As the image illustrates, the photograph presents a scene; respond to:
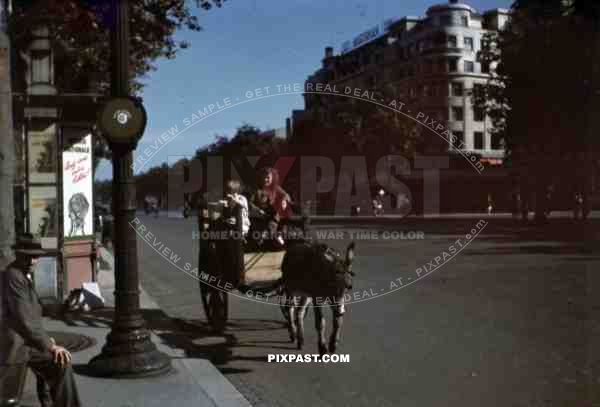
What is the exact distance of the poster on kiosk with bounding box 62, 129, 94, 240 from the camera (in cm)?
1129

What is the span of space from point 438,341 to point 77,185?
7063 millimetres

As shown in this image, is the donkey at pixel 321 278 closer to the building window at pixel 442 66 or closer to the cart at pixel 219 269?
the cart at pixel 219 269

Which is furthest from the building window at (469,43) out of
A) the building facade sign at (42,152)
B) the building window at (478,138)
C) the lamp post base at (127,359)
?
the lamp post base at (127,359)

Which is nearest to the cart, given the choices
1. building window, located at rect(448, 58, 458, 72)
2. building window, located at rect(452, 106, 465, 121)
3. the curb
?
the curb

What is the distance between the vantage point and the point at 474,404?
17.4 ft

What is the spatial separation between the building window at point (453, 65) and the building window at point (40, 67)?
58.2 meters

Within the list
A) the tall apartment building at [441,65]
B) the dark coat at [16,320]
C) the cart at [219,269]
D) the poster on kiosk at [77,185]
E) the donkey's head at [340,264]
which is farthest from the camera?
the tall apartment building at [441,65]

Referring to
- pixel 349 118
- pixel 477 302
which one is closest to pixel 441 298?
pixel 477 302

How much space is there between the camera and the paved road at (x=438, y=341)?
18.7 ft

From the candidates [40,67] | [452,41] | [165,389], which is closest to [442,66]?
[452,41]

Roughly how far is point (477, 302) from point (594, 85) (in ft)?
71.7

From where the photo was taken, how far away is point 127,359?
6.15 metres

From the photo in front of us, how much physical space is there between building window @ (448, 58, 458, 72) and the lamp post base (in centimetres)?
6235

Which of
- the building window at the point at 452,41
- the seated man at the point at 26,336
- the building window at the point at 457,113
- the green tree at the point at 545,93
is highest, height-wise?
the building window at the point at 452,41
